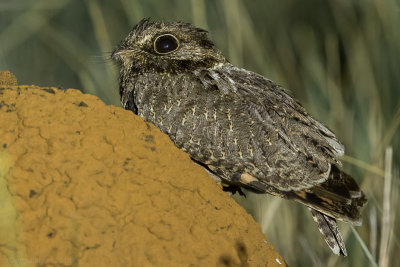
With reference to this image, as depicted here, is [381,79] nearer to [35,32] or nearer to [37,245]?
[35,32]

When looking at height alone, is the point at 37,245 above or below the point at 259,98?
below

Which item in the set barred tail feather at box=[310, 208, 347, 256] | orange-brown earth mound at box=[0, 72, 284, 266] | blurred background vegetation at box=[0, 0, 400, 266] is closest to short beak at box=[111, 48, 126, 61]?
blurred background vegetation at box=[0, 0, 400, 266]

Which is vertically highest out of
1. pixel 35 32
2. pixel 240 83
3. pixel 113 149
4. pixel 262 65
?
pixel 35 32

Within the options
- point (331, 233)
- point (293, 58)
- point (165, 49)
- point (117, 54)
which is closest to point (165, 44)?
point (165, 49)

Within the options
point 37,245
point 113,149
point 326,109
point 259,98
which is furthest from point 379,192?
point 37,245

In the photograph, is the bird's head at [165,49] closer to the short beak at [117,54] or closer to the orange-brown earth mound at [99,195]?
the short beak at [117,54]

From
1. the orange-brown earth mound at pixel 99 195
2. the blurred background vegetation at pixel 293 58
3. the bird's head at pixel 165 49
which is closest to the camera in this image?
the orange-brown earth mound at pixel 99 195

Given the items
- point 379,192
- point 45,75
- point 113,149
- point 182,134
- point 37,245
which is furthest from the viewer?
point 45,75

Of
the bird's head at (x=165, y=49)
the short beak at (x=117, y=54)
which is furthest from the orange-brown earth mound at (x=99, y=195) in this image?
the short beak at (x=117, y=54)
